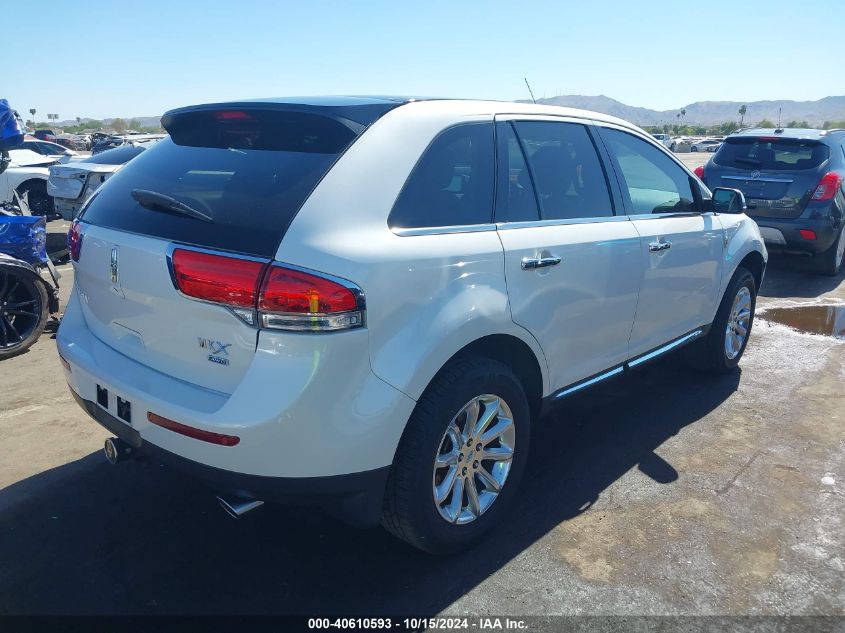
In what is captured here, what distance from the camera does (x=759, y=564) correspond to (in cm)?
289

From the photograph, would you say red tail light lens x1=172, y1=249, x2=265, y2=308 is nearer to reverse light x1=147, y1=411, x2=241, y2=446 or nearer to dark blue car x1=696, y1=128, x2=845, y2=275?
reverse light x1=147, y1=411, x2=241, y2=446

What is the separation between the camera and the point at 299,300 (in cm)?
219

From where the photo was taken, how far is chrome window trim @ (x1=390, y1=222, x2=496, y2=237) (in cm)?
248

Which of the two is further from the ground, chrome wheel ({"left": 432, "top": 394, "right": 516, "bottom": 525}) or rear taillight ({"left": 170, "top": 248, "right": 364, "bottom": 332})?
rear taillight ({"left": 170, "top": 248, "right": 364, "bottom": 332})

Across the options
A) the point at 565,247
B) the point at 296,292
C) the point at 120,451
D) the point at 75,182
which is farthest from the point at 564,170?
the point at 75,182

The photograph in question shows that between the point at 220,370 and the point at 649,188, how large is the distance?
2.89 meters

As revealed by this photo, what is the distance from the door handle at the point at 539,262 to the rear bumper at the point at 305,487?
1.07 metres

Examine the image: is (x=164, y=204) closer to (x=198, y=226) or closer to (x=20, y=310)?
(x=198, y=226)

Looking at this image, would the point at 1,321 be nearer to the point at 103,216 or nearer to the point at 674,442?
the point at 103,216

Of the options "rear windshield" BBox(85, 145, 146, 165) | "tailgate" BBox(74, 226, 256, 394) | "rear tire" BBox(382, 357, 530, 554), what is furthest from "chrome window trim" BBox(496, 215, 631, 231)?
"rear windshield" BBox(85, 145, 146, 165)

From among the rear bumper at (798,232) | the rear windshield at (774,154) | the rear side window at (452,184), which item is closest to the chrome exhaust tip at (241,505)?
the rear side window at (452,184)

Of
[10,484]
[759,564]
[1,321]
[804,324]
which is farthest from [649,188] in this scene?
[1,321]

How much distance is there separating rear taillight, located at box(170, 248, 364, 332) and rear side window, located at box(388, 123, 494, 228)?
0.41 metres

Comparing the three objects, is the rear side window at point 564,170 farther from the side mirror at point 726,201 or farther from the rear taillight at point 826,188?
the rear taillight at point 826,188
